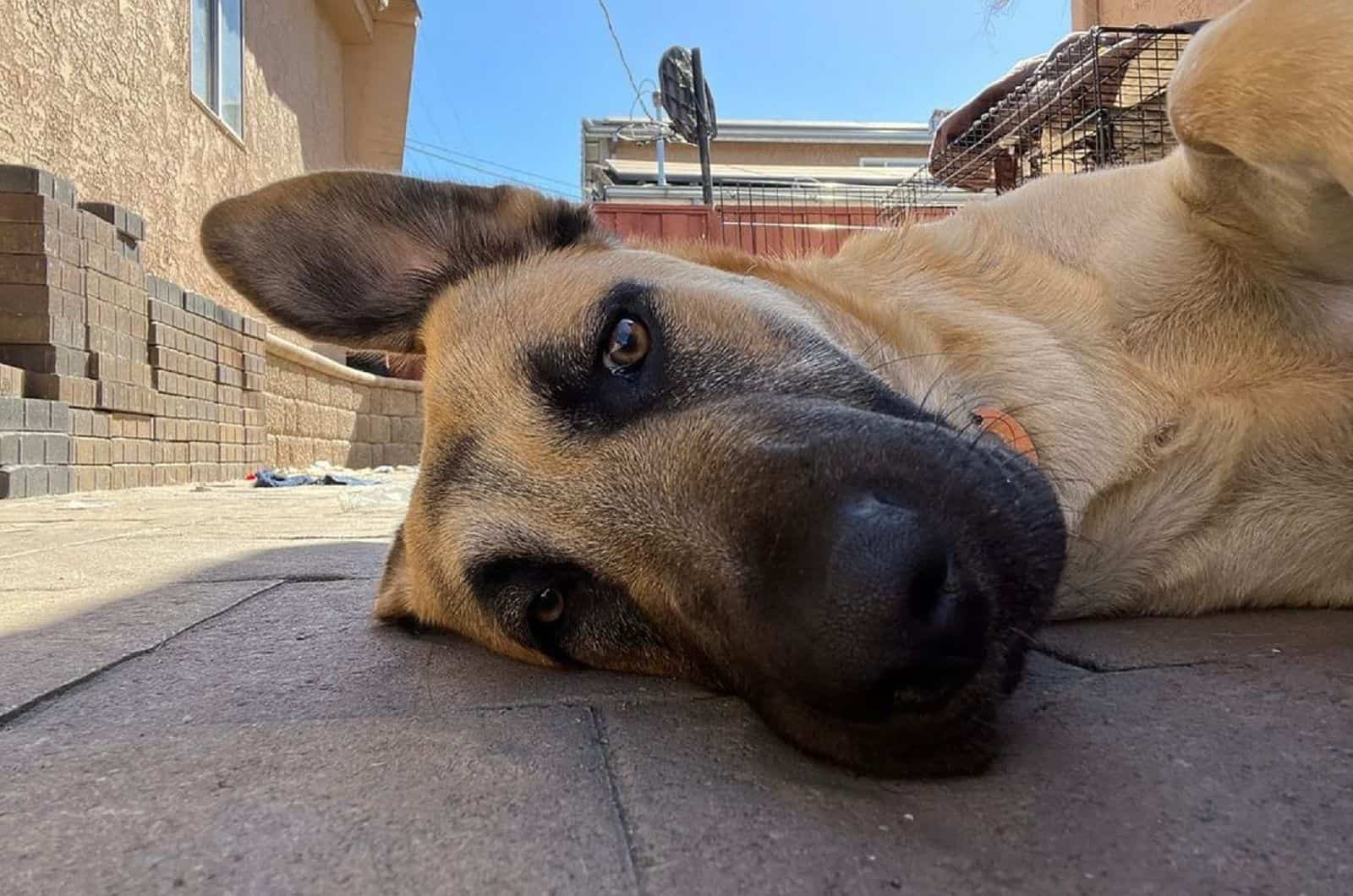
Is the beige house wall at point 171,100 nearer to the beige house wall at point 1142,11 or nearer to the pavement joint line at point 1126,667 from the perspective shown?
the pavement joint line at point 1126,667

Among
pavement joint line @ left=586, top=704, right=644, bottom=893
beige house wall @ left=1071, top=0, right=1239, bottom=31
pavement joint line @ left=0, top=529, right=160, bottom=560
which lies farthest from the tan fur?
beige house wall @ left=1071, top=0, right=1239, bottom=31

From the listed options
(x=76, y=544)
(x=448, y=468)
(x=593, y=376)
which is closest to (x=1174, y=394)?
(x=593, y=376)

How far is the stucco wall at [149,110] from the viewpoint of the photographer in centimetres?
757

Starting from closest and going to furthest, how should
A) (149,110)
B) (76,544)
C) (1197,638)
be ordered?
(1197,638) → (76,544) → (149,110)

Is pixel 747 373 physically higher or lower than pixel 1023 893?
higher

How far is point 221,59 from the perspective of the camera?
37.8 ft

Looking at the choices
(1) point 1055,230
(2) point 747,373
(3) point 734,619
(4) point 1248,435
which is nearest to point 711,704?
(3) point 734,619

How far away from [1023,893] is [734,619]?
57 centimetres

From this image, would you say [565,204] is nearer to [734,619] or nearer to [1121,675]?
[734,619]

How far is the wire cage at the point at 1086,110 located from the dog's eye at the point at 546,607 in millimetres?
3593

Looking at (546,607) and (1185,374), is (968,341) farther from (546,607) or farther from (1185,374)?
(546,607)

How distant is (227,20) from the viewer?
458 inches

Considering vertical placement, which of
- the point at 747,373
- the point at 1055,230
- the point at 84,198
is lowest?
the point at 747,373

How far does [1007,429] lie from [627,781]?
1.25m
